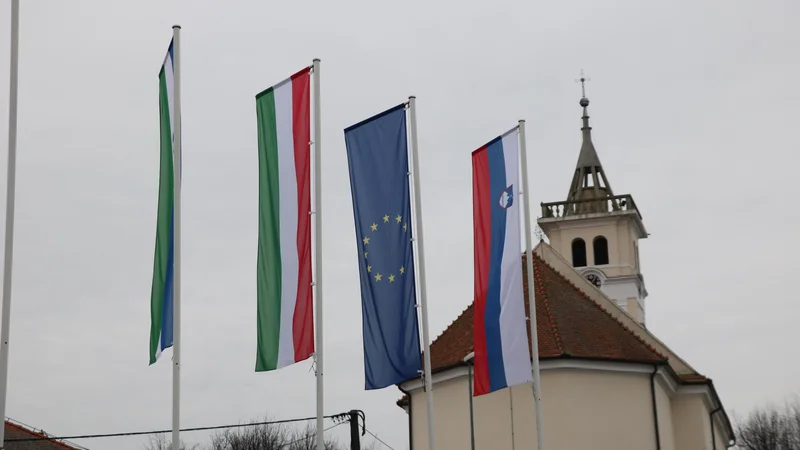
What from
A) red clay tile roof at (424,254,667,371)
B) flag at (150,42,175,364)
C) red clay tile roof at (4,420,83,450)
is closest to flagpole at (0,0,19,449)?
flag at (150,42,175,364)

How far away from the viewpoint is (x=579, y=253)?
6744 cm

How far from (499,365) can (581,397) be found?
12.2 metres

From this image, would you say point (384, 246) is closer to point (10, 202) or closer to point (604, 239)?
point (10, 202)

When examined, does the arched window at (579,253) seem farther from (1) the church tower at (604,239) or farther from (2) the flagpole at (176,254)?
(2) the flagpole at (176,254)

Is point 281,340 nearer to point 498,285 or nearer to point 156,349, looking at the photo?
point 156,349

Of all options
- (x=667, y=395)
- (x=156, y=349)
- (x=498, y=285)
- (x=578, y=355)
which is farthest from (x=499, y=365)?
(x=667, y=395)

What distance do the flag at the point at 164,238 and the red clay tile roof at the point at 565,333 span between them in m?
16.5

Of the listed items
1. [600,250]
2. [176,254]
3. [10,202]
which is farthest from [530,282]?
[600,250]

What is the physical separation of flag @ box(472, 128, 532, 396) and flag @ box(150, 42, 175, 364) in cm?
683

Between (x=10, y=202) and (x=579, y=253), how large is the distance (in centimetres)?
5019

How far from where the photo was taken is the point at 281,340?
21547 millimetres

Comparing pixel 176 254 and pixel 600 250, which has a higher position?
pixel 600 250

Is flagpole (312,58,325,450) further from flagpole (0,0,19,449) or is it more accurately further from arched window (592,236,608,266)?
arched window (592,236,608,266)

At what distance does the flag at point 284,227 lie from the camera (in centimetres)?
2159
